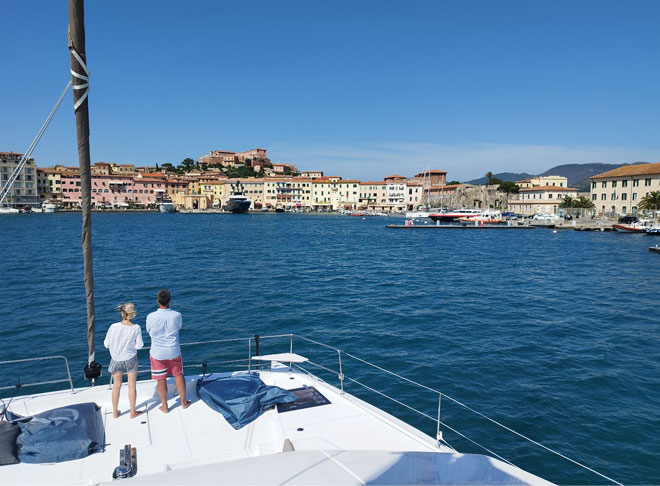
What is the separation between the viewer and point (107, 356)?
12547mm

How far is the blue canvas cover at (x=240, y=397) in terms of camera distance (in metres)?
5.27

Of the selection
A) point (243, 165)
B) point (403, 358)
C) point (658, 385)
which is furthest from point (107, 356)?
point (243, 165)

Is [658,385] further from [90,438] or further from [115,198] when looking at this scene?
[115,198]

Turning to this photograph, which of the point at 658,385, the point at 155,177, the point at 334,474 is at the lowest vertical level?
the point at 658,385

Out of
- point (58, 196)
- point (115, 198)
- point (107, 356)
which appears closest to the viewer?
point (107, 356)

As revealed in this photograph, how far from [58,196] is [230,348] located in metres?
142

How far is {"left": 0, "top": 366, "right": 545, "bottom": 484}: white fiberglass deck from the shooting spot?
13.5 feet

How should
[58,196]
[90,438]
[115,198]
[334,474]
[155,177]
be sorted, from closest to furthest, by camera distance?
1. [334,474]
2. [90,438]
3. [58,196]
4. [115,198]
5. [155,177]

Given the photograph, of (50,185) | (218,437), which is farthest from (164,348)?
(50,185)

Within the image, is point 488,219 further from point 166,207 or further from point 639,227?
point 166,207

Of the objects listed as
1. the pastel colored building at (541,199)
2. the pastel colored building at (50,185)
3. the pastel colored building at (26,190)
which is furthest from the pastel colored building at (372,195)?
the pastel colored building at (26,190)

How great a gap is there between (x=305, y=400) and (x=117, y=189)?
152 meters

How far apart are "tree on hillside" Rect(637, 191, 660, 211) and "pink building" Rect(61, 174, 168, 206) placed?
13571 centimetres

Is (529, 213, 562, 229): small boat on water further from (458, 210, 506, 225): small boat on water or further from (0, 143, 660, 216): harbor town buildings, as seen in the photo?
(0, 143, 660, 216): harbor town buildings
